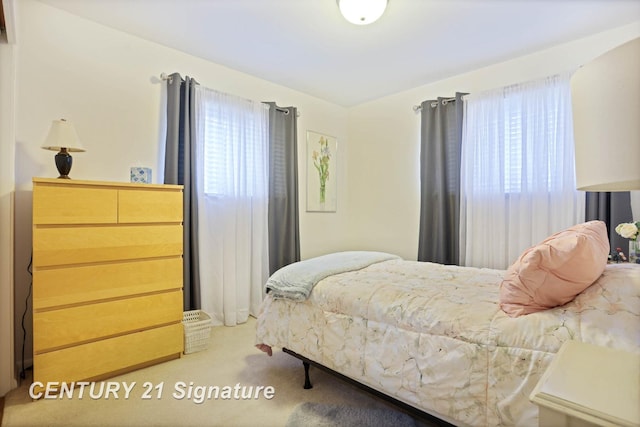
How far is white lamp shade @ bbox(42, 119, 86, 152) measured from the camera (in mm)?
2049

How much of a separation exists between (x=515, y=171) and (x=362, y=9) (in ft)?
6.81

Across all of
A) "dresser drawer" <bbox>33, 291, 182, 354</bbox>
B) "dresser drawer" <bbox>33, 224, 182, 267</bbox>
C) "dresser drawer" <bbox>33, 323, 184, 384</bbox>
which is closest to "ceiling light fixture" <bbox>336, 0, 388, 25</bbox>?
"dresser drawer" <bbox>33, 224, 182, 267</bbox>

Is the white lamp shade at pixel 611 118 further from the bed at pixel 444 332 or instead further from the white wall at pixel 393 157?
the white wall at pixel 393 157

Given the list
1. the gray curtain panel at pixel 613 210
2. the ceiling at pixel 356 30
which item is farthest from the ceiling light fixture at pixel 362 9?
the gray curtain panel at pixel 613 210

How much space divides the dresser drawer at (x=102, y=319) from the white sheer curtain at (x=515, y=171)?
275cm

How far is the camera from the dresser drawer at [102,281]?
1.89m

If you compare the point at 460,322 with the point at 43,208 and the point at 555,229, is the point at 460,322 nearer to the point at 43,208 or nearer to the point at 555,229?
Answer: the point at 555,229

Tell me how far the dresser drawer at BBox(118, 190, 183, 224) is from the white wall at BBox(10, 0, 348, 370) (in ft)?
1.89

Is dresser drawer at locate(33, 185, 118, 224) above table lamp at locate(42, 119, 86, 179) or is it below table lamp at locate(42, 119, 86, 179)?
below

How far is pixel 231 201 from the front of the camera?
3295mm

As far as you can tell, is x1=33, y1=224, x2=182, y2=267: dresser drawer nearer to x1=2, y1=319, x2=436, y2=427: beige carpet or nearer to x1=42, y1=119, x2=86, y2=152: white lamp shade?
x1=42, y1=119, x2=86, y2=152: white lamp shade

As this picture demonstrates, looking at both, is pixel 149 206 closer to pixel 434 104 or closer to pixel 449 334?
pixel 449 334

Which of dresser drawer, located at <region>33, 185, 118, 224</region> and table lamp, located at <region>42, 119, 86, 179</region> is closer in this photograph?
dresser drawer, located at <region>33, 185, 118, 224</region>

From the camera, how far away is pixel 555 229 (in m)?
2.82
